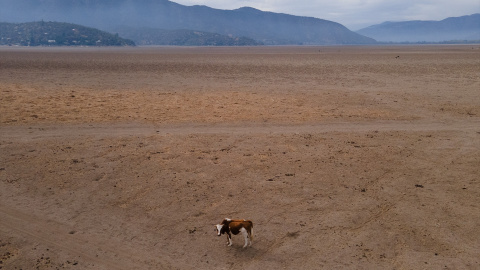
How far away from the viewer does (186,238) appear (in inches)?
304

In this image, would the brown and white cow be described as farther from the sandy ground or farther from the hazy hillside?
the hazy hillside

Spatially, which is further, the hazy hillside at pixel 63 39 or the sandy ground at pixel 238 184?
the hazy hillside at pixel 63 39

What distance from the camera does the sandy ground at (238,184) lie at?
285 inches

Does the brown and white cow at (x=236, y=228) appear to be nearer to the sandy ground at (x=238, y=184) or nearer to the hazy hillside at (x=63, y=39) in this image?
the sandy ground at (x=238, y=184)

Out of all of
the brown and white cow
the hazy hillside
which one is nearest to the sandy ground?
the brown and white cow

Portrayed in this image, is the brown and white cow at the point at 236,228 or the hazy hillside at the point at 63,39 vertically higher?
the hazy hillside at the point at 63,39

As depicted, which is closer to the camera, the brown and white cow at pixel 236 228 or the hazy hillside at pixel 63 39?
the brown and white cow at pixel 236 228

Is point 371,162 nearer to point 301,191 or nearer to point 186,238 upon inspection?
point 301,191

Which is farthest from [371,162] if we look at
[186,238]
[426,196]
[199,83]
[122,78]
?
[122,78]

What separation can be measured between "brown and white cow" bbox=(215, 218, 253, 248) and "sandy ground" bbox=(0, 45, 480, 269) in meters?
0.28

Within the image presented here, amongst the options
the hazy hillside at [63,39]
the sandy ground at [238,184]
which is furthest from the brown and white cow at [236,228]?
the hazy hillside at [63,39]

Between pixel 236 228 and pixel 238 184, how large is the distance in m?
2.89

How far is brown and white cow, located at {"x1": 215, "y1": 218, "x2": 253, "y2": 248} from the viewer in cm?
723

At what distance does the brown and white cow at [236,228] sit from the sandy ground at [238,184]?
0.28 meters
